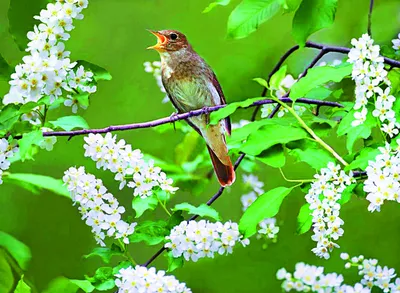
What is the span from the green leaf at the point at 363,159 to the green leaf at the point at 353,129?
15 millimetres

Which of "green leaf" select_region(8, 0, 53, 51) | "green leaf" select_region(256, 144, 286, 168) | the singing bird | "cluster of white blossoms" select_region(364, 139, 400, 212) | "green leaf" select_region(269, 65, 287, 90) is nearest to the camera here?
"cluster of white blossoms" select_region(364, 139, 400, 212)

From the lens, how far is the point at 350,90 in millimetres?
1146

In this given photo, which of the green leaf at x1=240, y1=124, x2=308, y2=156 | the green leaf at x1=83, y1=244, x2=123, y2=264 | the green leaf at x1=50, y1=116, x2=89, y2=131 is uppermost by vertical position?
the green leaf at x1=240, y1=124, x2=308, y2=156

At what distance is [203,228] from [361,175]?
20cm

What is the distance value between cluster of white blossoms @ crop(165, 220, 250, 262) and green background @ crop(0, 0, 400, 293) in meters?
0.96

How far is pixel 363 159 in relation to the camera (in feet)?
2.53

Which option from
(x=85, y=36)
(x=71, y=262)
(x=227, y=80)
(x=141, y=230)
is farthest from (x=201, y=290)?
(x=141, y=230)

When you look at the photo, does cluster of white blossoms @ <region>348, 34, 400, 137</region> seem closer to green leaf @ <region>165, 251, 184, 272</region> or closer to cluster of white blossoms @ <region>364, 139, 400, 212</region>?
cluster of white blossoms @ <region>364, 139, 400, 212</region>

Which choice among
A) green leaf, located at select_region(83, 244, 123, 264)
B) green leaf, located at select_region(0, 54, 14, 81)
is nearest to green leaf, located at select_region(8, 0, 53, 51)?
green leaf, located at select_region(0, 54, 14, 81)

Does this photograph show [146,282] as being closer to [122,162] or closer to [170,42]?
[122,162]

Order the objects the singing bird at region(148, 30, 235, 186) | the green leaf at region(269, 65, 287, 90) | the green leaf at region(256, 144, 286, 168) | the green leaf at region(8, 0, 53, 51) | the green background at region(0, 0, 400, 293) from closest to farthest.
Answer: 1. the green leaf at region(256, 144, 286, 168)
2. the green leaf at region(8, 0, 53, 51)
3. the green leaf at region(269, 65, 287, 90)
4. the singing bird at region(148, 30, 235, 186)
5. the green background at region(0, 0, 400, 293)

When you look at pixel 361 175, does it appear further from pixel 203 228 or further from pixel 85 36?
pixel 85 36

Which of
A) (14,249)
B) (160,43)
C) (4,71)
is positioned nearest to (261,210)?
(4,71)

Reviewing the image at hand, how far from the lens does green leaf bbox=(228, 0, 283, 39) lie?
34.8 inches
